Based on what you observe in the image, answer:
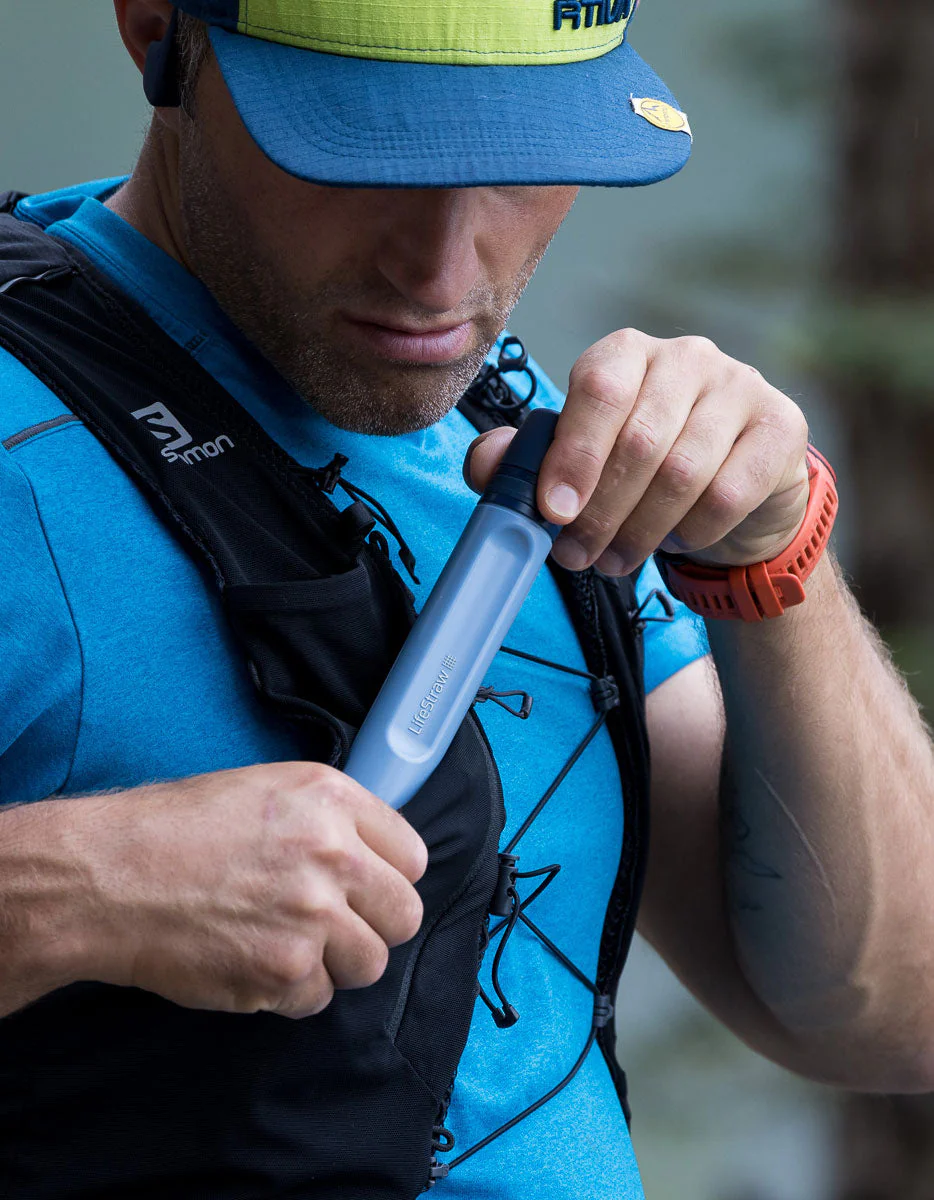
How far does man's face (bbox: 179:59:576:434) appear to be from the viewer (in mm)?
858

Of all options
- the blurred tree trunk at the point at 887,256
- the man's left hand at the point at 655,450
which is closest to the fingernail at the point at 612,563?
the man's left hand at the point at 655,450

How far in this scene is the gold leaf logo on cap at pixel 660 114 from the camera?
879mm

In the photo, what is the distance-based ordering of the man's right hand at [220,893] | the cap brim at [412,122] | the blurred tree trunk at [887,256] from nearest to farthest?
the man's right hand at [220,893] → the cap brim at [412,122] → the blurred tree trunk at [887,256]

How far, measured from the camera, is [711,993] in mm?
1296

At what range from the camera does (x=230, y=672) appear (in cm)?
81

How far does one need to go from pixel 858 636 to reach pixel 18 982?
0.71 m

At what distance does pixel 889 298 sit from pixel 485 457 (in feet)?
6.25

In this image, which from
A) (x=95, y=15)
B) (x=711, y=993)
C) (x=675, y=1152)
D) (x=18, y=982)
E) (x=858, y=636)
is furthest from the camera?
(x=675, y=1152)

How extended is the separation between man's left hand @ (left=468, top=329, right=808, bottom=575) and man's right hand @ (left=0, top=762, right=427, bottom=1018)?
24 cm

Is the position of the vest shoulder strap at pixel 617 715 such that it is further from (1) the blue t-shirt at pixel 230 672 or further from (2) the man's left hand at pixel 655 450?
(2) the man's left hand at pixel 655 450

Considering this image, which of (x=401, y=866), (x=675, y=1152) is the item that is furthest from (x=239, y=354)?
(x=675, y=1152)

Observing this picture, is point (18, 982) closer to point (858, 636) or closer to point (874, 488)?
point (858, 636)

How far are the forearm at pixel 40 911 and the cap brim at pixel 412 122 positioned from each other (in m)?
0.38

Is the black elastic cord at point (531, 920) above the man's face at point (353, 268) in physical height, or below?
below
